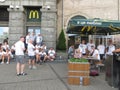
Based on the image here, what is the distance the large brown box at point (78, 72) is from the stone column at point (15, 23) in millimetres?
13785

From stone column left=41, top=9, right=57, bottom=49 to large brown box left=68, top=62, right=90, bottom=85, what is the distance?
1326 centimetres

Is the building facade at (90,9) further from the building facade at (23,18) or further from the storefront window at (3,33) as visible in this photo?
the storefront window at (3,33)

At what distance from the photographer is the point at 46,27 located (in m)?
25.4

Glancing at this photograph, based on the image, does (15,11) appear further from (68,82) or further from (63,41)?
(68,82)

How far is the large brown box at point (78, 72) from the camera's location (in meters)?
12.1

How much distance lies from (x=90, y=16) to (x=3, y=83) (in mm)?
18978

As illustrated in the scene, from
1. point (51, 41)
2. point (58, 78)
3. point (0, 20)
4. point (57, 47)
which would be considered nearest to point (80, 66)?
point (58, 78)

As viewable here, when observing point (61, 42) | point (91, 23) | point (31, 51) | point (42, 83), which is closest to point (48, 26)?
point (61, 42)

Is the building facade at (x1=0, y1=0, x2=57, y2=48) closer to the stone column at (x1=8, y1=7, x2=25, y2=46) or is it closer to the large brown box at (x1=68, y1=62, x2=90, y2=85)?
the stone column at (x1=8, y1=7, x2=25, y2=46)

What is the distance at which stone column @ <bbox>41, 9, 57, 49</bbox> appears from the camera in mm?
25359

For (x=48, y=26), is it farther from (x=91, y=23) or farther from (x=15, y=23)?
(x=91, y=23)

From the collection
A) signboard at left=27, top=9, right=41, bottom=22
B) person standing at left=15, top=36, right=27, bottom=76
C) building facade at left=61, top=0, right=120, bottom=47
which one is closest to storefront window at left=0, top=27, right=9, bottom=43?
signboard at left=27, top=9, right=41, bottom=22

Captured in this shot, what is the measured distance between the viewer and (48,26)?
2539cm

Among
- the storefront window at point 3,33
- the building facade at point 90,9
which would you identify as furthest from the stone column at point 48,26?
the building facade at point 90,9
